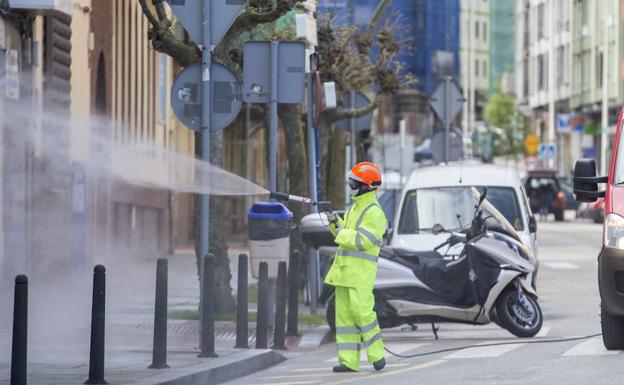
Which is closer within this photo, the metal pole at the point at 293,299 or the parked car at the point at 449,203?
the metal pole at the point at 293,299

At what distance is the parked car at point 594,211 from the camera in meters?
64.1

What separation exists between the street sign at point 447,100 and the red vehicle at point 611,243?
1837 cm

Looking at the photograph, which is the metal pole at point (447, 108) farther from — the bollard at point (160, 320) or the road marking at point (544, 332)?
the bollard at point (160, 320)

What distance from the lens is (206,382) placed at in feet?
44.0

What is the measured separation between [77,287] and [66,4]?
3.74 m

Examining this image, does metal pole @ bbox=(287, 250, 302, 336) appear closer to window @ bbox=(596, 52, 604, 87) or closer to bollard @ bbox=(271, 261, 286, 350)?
bollard @ bbox=(271, 261, 286, 350)

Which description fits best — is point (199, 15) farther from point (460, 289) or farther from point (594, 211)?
point (594, 211)

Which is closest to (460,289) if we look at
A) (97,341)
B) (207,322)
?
(207,322)

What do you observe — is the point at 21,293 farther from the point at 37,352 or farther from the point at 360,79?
the point at 360,79

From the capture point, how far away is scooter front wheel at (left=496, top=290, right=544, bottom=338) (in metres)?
17.9

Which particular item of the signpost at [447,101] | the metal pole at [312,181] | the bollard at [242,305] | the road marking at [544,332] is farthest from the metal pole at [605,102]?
the bollard at [242,305]

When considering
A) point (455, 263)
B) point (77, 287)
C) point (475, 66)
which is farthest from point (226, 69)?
point (475, 66)

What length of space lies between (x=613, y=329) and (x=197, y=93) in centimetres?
379

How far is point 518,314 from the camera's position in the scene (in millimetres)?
17953
